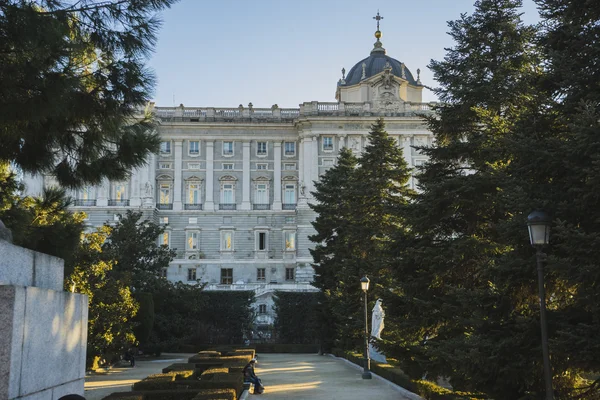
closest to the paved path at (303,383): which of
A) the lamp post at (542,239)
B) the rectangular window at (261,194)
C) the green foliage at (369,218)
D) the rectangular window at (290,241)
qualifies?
the green foliage at (369,218)

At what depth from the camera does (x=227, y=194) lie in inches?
2534

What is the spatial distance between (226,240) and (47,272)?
181ft

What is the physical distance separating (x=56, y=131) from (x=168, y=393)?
25.4 ft

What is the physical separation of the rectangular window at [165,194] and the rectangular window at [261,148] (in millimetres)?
8288

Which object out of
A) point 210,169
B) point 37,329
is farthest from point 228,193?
point 37,329

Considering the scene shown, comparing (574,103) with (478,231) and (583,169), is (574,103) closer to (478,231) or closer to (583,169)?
(583,169)

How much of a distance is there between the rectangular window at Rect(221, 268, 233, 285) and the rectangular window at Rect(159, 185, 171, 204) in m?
7.73

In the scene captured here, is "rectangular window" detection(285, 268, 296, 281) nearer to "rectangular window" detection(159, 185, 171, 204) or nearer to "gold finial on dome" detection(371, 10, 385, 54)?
"rectangular window" detection(159, 185, 171, 204)

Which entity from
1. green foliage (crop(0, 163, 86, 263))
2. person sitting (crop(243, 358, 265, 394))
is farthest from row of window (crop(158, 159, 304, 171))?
green foliage (crop(0, 163, 86, 263))

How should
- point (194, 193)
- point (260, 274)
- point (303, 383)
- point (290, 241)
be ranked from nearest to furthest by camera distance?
point (303, 383) < point (260, 274) < point (290, 241) < point (194, 193)

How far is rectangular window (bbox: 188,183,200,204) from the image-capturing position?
6394cm

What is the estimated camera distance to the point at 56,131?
8086mm

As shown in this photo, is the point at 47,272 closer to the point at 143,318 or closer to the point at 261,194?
the point at 143,318

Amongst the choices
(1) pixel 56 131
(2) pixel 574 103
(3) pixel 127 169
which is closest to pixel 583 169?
(2) pixel 574 103
